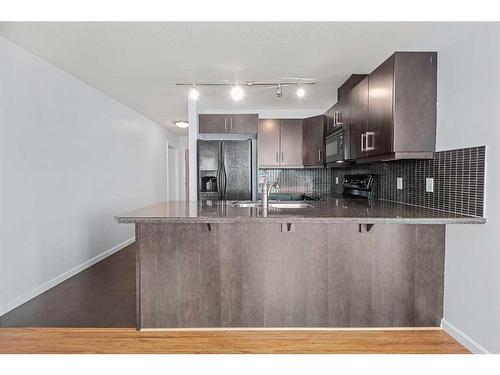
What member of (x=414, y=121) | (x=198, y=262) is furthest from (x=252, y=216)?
(x=414, y=121)

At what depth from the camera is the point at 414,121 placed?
240 cm

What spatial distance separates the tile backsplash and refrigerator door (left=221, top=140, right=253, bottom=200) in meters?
0.66

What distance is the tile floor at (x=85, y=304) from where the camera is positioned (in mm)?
2506

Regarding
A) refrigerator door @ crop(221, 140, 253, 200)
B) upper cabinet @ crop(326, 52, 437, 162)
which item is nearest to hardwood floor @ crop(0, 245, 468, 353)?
upper cabinet @ crop(326, 52, 437, 162)

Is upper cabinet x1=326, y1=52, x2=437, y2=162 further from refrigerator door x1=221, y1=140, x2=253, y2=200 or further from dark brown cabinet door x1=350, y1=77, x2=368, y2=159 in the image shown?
refrigerator door x1=221, y1=140, x2=253, y2=200

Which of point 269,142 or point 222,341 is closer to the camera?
point 222,341

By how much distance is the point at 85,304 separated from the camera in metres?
2.85

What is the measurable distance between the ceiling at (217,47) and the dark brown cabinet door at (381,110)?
21cm

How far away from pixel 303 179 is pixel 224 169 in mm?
1419

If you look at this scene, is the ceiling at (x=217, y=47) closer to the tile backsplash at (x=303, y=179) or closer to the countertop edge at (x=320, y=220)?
the countertop edge at (x=320, y=220)

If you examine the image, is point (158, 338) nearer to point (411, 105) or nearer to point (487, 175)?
point (487, 175)

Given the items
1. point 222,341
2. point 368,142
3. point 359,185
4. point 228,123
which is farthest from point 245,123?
point 222,341

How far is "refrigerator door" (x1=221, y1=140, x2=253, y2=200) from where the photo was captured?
445cm

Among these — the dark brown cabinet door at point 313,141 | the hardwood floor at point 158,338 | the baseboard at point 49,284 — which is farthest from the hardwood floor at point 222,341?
the dark brown cabinet door at point 313,141
